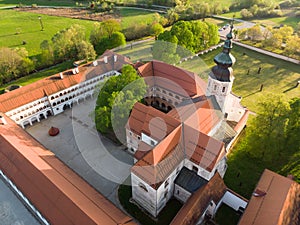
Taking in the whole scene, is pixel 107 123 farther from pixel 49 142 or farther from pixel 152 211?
pixel 152 211

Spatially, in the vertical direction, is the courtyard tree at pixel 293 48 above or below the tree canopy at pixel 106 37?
below

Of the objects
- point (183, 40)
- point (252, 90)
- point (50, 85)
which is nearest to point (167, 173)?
point (50, 85)

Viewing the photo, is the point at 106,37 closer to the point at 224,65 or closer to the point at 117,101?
the point at 117,101

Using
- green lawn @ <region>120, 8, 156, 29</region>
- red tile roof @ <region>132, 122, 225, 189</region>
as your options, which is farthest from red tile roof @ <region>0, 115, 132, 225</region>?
green lawn @ <region>120, 8, 156, 29</region>

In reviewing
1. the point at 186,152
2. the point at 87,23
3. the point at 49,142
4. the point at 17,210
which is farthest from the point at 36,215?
the point at 87,23

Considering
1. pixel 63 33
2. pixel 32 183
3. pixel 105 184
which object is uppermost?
pixel 63 33

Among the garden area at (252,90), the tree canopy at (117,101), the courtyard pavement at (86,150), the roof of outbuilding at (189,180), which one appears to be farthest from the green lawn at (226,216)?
the tree canopy at (117,101)

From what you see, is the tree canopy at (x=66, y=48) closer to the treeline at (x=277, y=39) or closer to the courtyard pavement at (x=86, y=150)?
the courtyard pavement at (x=86, y=150)

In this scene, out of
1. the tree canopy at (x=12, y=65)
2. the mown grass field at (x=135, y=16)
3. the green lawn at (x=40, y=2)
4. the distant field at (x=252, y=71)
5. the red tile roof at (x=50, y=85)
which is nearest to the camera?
the red tile roof at (x=50, y=85)
